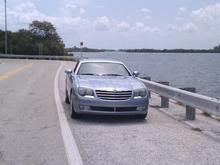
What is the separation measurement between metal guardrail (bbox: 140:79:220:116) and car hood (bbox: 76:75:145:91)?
3.56 feet

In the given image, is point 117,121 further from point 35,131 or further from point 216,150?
point 216,150

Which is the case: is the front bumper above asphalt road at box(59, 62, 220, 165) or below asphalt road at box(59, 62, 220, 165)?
above

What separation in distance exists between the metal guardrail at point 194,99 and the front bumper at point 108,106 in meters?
Result: 1.11

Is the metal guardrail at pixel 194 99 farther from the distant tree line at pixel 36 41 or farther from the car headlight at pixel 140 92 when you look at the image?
the distant tree line at pixel 36 41

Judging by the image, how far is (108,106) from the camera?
426 inches

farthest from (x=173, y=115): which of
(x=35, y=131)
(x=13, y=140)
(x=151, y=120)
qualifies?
(x=13, y=140)

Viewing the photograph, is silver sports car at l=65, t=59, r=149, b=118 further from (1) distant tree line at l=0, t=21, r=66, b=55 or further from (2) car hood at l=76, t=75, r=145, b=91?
(1) distant tree line at l=0, t=21, r=66, b=55

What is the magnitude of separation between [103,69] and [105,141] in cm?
427

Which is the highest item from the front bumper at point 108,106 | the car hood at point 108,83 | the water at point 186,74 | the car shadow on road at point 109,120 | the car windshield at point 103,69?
the car windshield at point 103,69

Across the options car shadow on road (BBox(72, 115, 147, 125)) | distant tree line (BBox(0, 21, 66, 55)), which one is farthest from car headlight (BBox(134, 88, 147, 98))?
distant tree line (BBox(0, 21, 66, 55))

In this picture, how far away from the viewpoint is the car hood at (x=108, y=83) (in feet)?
36.1

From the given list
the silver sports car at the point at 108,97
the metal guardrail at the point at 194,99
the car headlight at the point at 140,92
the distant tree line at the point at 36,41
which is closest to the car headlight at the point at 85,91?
the silver sports car at the point at 108,97

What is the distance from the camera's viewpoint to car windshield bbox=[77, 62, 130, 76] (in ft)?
41.4

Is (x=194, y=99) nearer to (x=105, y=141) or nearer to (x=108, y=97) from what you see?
(x=108, y=97)
